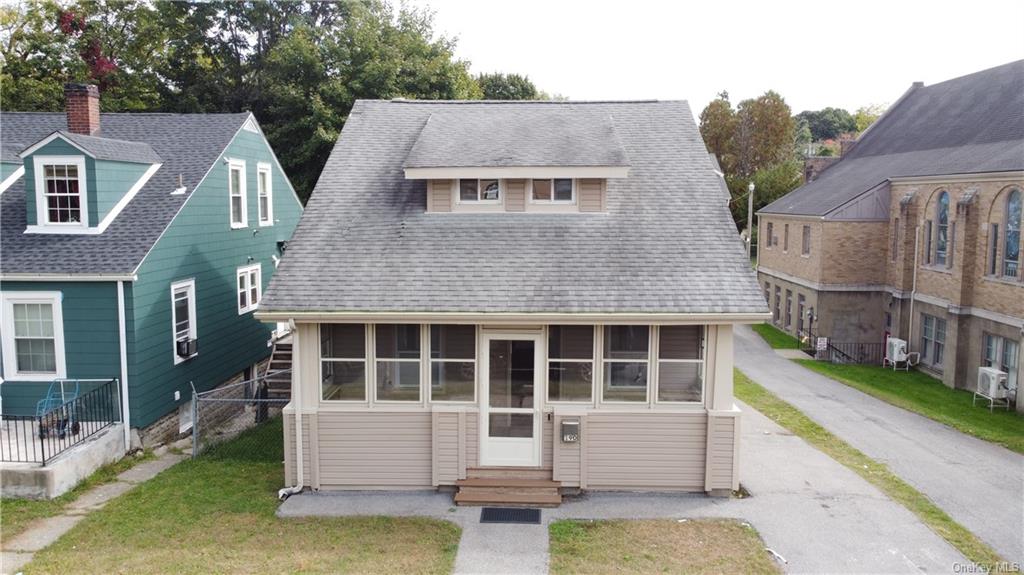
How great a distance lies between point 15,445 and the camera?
11906mm

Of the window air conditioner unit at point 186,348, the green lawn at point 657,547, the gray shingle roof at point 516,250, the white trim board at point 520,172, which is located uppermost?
the white trim board at point 520,172

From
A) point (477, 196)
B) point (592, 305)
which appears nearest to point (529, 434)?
point (592, 305)

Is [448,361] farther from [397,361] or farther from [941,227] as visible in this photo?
[941,227]

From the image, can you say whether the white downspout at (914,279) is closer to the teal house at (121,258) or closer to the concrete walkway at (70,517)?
the teal house at (121,258)

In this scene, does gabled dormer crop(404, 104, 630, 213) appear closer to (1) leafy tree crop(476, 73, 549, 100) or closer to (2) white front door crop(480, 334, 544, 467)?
(2) white front door crop(480, 334, 544, 467)

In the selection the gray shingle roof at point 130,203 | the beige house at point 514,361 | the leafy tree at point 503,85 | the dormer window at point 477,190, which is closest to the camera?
the beige house at point 514,361

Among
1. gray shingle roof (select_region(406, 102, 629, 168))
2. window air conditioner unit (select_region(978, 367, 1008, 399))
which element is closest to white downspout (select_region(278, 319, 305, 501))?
gray shingle roof (select_region(406, 102, 629, 168))

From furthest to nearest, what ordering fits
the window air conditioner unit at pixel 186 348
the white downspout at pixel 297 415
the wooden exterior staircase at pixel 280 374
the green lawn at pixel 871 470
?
the wooden exterior staircase at pixel 280 374 < the window air conditioner unit at pixel 186 348 < the white downspout at pixel 297 415 < the green lawn at pixel 871 470

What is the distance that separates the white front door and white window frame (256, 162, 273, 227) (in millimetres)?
10529

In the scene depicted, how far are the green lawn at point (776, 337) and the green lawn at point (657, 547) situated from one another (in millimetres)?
18753

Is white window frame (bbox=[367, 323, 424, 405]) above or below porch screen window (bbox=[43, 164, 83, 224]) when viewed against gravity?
below

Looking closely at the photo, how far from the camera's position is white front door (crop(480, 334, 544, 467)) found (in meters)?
11.1

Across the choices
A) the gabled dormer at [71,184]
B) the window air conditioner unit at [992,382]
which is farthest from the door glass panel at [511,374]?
the window air conditioner unit at [992,382]

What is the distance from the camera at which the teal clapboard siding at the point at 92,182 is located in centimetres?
1321
